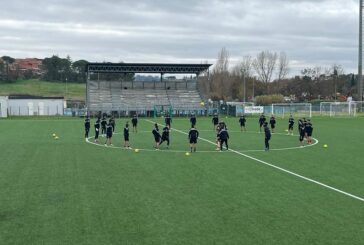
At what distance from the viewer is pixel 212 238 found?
11.1 meters

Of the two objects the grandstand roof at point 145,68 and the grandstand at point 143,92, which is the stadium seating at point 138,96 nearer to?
the grandstand at point 143,92

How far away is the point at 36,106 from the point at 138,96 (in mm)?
17274

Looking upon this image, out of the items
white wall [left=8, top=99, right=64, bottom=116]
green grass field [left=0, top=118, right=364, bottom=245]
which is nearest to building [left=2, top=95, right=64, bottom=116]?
white wall [left=8, top=99, right=64, bottom=116]

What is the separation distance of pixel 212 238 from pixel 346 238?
2.86 meters

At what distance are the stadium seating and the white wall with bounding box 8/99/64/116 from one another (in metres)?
7.18

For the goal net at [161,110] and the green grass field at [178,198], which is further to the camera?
the goal net at [161,110]

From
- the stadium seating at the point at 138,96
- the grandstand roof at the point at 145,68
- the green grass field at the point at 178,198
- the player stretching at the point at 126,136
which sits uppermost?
the grandstand roof at the point at 145,68

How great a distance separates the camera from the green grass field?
11.4 m

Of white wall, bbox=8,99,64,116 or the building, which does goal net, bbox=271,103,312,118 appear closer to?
the building

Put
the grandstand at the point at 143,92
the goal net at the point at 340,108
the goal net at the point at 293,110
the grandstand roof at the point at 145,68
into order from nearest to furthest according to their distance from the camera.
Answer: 1. the goal net at the point at 340,108
2. the goal net at the point at 293,110
3. the grandstand at the point at 143,92
4. the grandstand roof at the point at 145,68

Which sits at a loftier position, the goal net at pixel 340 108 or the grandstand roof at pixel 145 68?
the grandstand roof at pixel 145 68

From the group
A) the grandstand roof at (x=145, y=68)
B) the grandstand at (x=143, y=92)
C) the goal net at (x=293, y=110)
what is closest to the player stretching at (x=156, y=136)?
the grandstand at (x=143, y=92)

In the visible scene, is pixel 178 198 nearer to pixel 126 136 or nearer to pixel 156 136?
pixel 156 136

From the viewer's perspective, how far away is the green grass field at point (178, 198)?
11.4 m
